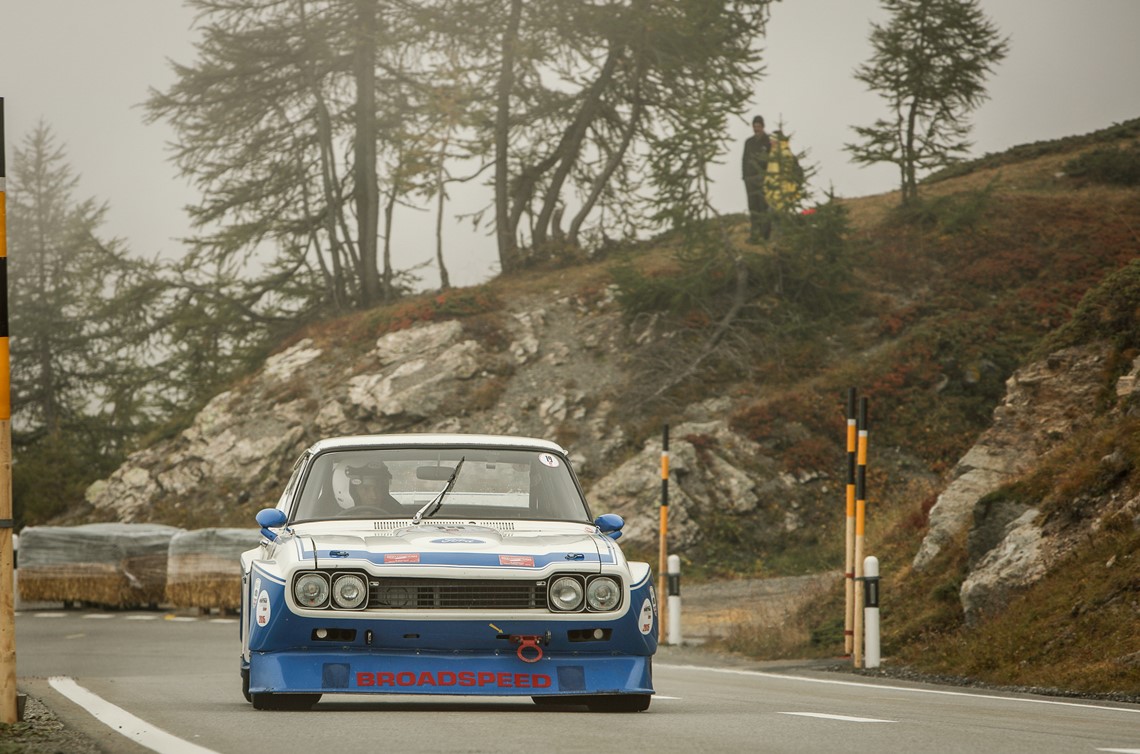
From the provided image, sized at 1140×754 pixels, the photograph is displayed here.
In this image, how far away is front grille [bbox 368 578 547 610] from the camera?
8.25 m

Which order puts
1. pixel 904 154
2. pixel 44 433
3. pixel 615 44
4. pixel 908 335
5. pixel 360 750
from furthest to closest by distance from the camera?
pixel 44 433 → pixel 615 44 → pixel 904 154 → pixel 908 335 → pixel 360 750

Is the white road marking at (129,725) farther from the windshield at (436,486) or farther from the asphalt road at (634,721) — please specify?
the windshield at (436,486)

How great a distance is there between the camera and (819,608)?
1983 centimetres

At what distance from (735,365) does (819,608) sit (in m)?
17.8

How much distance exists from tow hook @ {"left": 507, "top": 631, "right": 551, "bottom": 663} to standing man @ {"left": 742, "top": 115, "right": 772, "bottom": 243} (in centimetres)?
3087

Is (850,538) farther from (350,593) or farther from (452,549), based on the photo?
(350,593)

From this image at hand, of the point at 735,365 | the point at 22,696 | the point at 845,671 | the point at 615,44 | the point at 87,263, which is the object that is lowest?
the point at 845,671

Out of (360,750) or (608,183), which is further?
(608,183)

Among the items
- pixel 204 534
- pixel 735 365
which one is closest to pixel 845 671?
pixel 204 534

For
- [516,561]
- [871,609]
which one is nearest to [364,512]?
[516,561]

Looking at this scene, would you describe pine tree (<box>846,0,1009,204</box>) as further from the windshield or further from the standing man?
the windshield

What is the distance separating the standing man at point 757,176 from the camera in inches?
1555

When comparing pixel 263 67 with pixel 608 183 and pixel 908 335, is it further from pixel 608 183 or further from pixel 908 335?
pixel 908 335

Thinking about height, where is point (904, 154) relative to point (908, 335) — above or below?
above
